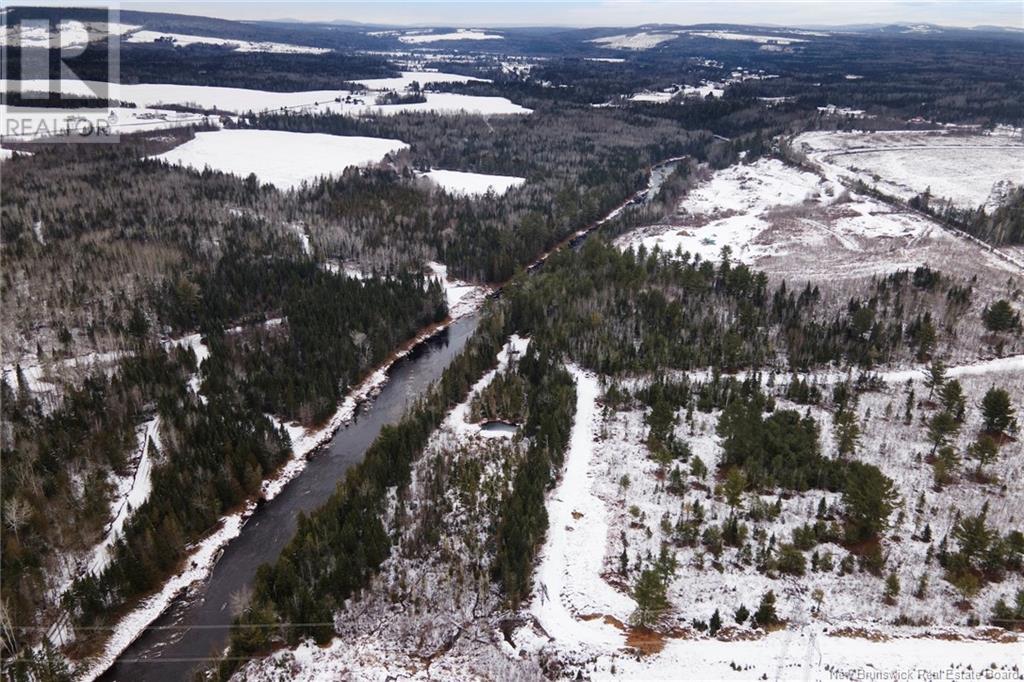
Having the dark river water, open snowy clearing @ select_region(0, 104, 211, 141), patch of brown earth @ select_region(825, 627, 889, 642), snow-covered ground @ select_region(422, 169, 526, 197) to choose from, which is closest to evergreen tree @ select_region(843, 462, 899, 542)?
patch of brown earth @ select_region(825, 627, 889, 642)

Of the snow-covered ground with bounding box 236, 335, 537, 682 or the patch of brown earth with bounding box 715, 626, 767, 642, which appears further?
the patch of brown earth with bounding box 715, 626, 767, 642

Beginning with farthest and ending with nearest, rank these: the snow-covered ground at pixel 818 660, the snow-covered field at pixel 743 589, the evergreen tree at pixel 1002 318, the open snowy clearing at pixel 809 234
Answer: the open snowy clearing at pixel 809 234
the evergreen tree at pixel 1002 318
the snow-covered field at pixel 743 589
the snow-covered ground at pixel 818 660

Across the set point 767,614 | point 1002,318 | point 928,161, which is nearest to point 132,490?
point 767,614

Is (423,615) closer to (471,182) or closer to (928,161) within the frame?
(471,182)

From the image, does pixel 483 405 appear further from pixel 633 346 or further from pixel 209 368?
pixel 209 368

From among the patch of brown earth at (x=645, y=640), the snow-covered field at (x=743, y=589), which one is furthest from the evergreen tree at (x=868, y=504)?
the patch of brown earth at (x=645, y=640)

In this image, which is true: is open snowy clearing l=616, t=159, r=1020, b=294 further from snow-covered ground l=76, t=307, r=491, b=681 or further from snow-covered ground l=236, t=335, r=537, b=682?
snow-covered ground l=236, t=335, r=537, b=682

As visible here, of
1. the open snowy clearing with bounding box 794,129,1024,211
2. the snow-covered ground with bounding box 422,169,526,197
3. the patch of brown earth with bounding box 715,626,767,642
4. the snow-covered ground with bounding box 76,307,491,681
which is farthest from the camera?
the snow-covered ground with bounding box 422,169,526,197

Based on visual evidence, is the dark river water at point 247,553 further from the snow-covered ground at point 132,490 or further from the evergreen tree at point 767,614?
the evergreen tree at point 767,614
